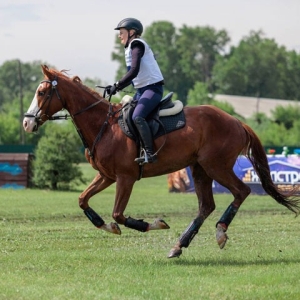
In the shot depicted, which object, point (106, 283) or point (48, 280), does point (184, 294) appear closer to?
point (106, 283)

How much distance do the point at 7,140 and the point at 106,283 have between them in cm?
7141

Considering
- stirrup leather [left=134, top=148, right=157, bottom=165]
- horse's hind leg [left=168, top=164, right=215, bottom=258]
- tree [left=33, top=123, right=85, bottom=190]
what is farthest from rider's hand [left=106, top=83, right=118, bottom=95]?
tree [left=33, top=123, right=85, bottom=190]

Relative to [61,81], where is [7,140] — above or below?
below

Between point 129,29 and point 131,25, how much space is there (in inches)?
2.5

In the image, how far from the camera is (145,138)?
11.7 meters

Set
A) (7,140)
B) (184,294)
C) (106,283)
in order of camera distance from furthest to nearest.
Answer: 1. (7,140)
2. (106,283)
3. (184,294)

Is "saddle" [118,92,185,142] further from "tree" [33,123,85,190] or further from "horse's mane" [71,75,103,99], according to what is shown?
"tree" [33,123,85,190]

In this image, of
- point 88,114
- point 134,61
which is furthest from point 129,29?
point 88,114

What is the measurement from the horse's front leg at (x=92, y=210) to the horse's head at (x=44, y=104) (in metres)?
1.17

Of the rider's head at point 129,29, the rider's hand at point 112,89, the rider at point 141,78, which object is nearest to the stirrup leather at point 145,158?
the rider at point 141,78

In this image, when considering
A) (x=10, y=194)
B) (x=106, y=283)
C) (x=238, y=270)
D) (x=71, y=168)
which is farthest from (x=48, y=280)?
(x=71, y=168)

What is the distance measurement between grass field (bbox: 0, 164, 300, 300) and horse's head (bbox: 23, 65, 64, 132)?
1.88m

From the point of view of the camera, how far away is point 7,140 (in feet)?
262

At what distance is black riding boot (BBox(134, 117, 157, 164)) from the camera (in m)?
11.6
